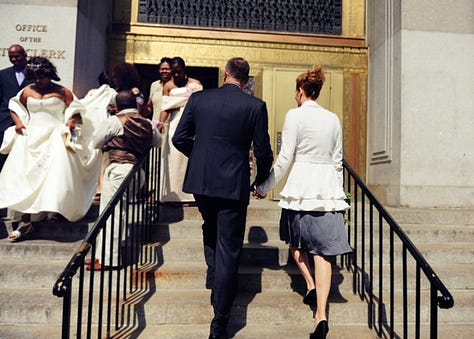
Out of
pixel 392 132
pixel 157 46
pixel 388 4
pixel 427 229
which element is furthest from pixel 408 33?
pixel 157 46

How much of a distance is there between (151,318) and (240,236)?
41.3 inches

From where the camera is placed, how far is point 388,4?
730 cm

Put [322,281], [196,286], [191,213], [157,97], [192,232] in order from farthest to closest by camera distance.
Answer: [157,97] < [191,213] < [192,232] < [196,286] < [322,281]

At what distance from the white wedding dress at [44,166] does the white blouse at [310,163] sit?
7.14 feet

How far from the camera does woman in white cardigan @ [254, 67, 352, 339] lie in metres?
3.18

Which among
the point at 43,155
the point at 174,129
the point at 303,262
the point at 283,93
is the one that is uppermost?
the point at 283,93

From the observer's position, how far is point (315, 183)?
126 inches

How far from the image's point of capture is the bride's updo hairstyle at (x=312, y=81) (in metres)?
3.29

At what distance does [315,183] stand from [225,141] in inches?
30.8

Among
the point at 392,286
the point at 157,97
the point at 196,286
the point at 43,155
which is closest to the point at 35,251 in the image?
the point at 43,155

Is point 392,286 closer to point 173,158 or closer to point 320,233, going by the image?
point 320,233

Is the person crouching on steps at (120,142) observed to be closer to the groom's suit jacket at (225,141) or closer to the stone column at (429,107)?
the groom's suit jacket at (225,141)

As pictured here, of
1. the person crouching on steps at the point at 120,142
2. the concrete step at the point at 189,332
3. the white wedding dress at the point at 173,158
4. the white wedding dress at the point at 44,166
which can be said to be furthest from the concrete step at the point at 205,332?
the white wedding dress at the point at 173,158

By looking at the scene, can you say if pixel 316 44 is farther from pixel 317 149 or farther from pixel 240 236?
pixel 240 236
